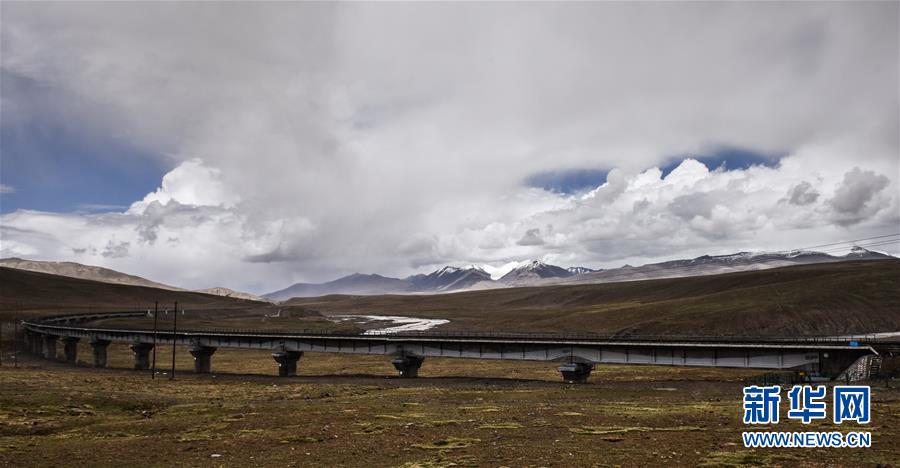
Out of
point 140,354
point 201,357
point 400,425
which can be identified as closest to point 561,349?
point 400,425

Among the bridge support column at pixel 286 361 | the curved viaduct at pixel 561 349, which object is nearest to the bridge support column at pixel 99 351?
the curved viaduct at pixel 561 349

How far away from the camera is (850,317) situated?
129750 millimetres

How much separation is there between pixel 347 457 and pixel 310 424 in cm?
1022

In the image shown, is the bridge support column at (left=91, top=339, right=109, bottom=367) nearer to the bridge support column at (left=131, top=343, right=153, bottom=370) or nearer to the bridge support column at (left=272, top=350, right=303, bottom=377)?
the bridge support column at (left=131, top=343, right=153, bottom=370)

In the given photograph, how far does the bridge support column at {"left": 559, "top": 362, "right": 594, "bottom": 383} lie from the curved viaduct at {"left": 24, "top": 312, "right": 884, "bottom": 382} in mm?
107

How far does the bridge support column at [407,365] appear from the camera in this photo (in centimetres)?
7244

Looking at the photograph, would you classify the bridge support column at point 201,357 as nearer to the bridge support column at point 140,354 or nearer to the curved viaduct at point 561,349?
the curved viaduct at point 561,349

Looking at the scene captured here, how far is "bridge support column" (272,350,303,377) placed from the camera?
77.9 metres

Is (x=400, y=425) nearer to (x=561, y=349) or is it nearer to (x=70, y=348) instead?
(x=561, y=349)

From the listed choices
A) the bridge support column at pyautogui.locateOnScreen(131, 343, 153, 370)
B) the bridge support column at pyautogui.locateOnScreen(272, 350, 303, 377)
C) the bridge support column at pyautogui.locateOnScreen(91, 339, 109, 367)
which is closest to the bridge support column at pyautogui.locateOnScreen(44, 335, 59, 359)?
the bridge support column at pyautogui.locateOnScreen(91, 339, 109, 367)

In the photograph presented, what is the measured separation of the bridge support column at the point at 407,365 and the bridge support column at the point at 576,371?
63.1ft

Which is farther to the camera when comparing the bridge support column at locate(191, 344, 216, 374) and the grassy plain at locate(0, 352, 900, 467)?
the bridge support column at locate(191, 344, 216, 374)

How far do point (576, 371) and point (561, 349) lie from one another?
339 cm

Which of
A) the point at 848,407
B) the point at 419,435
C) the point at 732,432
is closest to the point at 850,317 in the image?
the point at 848,407
